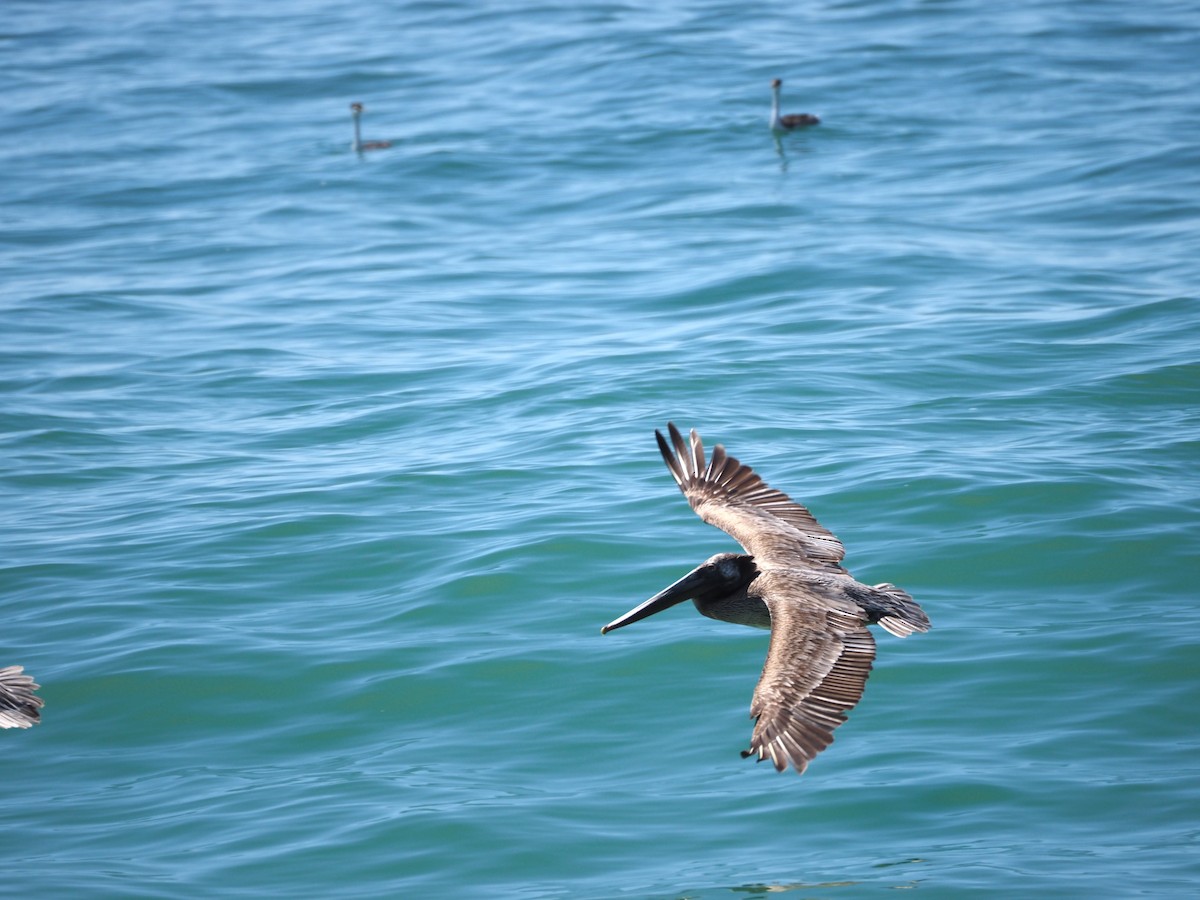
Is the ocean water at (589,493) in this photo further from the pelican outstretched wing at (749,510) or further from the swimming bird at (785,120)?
the pelican outstretched wing at (749,510)

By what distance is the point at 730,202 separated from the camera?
19.8m

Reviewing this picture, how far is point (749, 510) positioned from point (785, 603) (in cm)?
149

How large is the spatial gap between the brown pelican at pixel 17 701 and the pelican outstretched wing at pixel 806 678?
323cm

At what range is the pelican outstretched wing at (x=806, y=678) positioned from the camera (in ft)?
18.7

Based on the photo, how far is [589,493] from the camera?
1091 centimetres

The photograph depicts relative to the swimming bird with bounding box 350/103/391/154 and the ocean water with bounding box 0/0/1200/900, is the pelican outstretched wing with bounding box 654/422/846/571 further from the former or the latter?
the swimming bird with bounding box 350/103/391/154

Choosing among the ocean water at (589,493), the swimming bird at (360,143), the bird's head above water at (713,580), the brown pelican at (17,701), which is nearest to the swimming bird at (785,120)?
the ocean water at (589,493)

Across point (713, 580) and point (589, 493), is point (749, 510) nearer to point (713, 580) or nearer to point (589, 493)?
point (713, 580)

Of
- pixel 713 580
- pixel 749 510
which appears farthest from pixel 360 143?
pixel 713 580

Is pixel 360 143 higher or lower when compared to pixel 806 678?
higher

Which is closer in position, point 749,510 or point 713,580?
point 713,580

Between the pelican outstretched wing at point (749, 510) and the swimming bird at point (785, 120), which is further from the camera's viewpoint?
the swimming bird at point (785, 120)

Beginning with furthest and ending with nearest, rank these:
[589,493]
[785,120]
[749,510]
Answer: [785,120], [589,493], [749,510]

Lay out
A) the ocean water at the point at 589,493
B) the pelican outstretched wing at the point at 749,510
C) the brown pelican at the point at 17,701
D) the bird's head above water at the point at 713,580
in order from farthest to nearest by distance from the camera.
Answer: the pelican outstretched wing at the point at 749,510
the bird's head above water at the point at 713,580
the ocean water at the point at 589,493
the brown pelican at the point at 17,701
